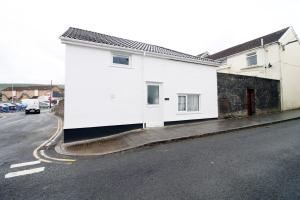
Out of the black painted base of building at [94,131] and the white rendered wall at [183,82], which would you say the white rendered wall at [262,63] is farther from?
the black painted base of building at [94,131]

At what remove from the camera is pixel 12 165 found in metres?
4.98

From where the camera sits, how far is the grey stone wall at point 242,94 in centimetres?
1191

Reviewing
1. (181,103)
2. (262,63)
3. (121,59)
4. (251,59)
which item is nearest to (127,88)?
(121,59)

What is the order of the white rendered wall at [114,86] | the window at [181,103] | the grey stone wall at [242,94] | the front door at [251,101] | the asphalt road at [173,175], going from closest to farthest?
the asphalt road at [173,175], the white rendered wall at [114,86], the window at [181,103], the grey stone wall at [242,94], the front door at [251,101]

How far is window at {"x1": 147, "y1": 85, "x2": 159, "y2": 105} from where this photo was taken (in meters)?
9.48

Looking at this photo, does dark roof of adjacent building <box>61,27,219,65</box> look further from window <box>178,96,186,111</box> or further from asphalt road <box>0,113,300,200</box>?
asphalt road <box>0,113,300,200</box>

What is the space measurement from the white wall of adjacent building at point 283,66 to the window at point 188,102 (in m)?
10.3

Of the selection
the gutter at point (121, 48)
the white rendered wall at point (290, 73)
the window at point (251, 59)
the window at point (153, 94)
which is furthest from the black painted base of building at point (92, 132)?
the white rendered wall at point (290, 73)

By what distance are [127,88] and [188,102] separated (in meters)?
4.40

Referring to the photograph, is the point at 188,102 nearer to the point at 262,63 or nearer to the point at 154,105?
the point at 154,105

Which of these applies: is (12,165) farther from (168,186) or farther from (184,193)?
(184,193)

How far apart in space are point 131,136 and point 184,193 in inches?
192

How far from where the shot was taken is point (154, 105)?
9.46 metres

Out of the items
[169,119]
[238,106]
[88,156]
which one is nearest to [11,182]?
[88,156]
